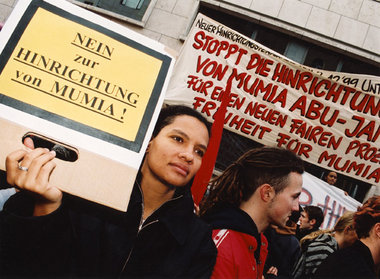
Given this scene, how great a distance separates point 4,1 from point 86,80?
627cm

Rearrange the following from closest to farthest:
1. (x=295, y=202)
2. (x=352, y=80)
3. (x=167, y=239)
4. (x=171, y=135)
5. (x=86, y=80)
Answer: (x=86, y=80)
(x=167, y=239)
(x=171, y=135)
(x=295, y=202)
(x=352, y=80)

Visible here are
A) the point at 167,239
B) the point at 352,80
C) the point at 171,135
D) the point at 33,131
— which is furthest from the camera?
the point at 352,80

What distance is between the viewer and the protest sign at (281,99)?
404 centimetres

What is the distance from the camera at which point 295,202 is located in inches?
79.0

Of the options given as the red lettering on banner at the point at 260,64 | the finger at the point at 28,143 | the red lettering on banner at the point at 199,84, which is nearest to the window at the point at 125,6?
the red lettering on banner at the point at 199,84

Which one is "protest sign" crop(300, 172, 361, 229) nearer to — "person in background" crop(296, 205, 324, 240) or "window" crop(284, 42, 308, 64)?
"person in background" crop(296, 205, 324, 240)

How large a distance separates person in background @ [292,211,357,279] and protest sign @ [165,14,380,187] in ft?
4.48

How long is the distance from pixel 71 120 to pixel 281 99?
3821 mm

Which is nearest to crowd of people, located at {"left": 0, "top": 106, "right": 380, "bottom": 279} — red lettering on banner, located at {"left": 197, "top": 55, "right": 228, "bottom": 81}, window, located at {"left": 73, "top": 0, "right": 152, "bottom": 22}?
red lettering on banner, located at {"left": 197, "top": 55, "right": 228, "bottom": 81}

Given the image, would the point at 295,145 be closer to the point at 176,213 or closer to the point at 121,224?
the point at 176,213

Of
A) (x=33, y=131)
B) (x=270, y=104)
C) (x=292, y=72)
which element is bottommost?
(x=33, y=131)

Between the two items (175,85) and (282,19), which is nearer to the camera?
(175,85)

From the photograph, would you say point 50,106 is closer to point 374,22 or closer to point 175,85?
point 175,85

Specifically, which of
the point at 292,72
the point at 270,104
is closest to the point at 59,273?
the point at 270,104
